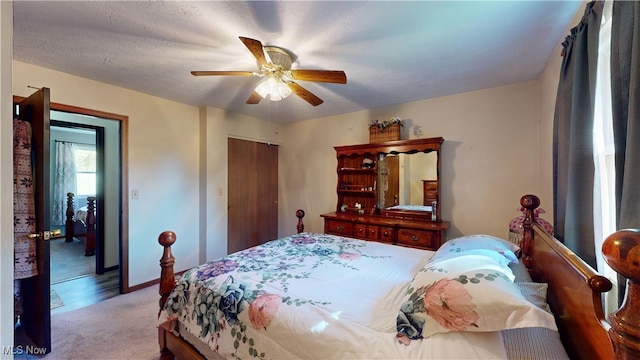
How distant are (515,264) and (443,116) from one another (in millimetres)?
2084

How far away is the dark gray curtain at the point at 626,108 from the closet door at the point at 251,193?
3818 millimetres

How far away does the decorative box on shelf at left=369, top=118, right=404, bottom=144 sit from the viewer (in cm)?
332

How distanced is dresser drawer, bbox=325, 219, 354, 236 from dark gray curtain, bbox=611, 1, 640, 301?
2.55m

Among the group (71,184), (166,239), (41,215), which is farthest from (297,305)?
(71,184)

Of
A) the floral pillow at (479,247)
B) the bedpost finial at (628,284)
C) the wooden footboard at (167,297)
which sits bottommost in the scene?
the wooden footboard at (167,297)

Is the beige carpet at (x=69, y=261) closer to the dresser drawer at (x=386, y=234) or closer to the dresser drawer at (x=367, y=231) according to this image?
the dresser drawer at (x=367, y=231)

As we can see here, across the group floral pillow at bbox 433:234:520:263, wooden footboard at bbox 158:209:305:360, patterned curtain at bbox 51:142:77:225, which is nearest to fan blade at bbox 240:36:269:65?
wooden footboard at bbox 158:209:305:360

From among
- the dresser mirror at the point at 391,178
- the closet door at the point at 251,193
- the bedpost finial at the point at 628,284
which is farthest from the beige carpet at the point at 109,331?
the dresser mirror at the point at 391,178

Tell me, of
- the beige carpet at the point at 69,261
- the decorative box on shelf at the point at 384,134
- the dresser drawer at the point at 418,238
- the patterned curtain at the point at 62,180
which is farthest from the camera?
the patterned curtain at the point at 62,180

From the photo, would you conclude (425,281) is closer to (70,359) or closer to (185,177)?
(70,359)

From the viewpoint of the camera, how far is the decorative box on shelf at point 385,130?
3.32m

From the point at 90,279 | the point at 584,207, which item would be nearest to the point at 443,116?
the point at 584,207

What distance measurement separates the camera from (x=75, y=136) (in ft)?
18.0

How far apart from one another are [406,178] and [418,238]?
816 mm
